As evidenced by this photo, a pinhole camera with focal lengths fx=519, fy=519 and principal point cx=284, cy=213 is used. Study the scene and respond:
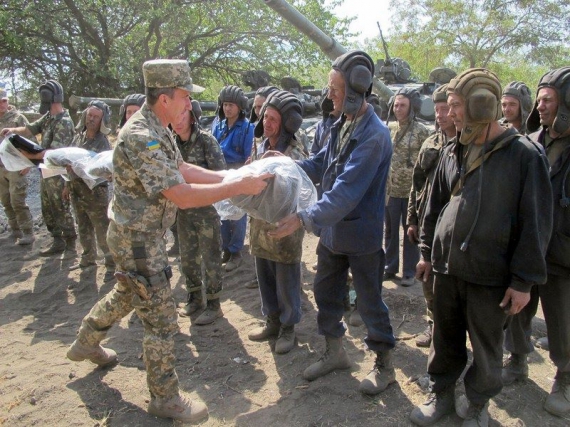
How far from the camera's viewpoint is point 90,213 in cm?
629

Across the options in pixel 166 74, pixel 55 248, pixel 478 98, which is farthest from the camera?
pixel 55 248

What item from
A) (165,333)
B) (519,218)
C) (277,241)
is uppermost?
(519,218)

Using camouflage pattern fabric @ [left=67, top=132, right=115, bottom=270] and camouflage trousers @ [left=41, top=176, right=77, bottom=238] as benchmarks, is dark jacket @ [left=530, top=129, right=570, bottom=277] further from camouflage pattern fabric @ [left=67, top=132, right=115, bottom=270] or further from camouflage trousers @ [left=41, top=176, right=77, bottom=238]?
camouflage trousers @ [left=41, top=176, right=77, bottom=238]

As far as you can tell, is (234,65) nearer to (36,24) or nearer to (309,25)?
(36,24)

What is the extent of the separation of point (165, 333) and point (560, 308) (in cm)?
258

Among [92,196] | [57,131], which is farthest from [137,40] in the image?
[92,196]

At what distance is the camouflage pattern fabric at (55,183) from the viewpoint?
22.0 feet

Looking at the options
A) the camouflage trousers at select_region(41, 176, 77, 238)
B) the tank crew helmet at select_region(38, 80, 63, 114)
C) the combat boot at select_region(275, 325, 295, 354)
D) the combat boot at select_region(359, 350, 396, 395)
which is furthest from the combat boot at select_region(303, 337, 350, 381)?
the tank crew helmet at select_region(38, 80, 63, 114)

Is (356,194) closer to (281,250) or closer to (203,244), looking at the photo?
(281,250)

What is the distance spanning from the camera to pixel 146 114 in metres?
3.26

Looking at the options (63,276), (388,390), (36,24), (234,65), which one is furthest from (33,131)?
(234,65)

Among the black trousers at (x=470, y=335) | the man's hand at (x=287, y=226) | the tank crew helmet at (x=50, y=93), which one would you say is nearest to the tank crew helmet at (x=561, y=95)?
the black trousers at (x=470, y=335)

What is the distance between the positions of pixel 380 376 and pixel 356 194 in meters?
1.36

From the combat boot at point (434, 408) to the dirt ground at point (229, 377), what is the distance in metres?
0.07
